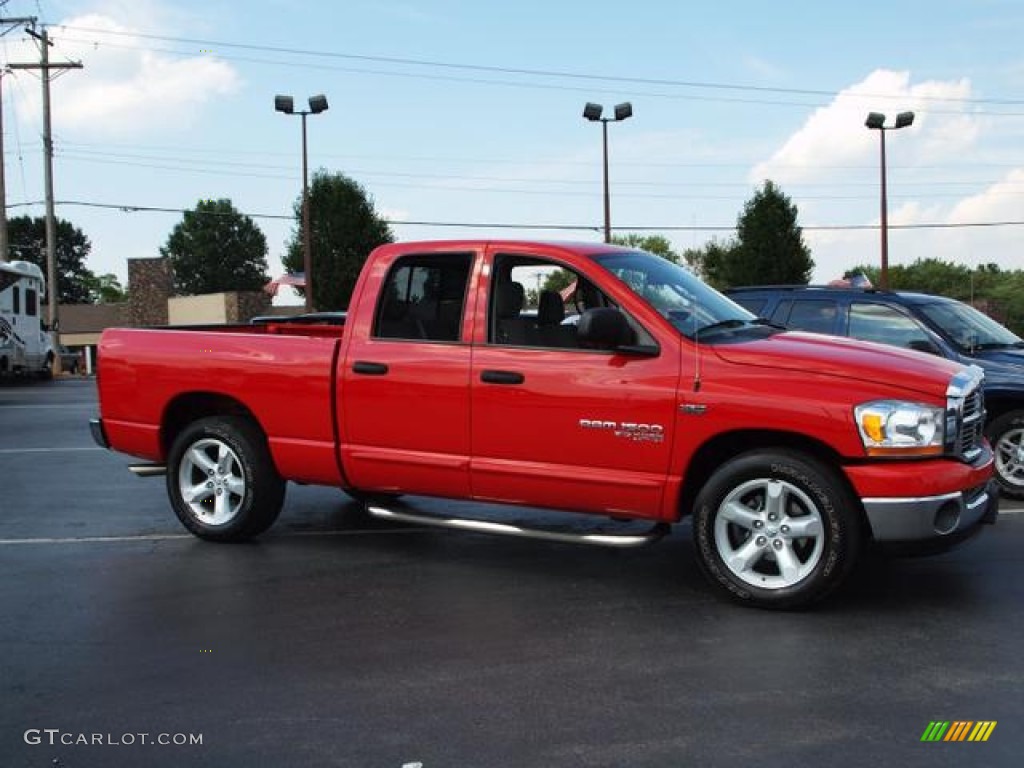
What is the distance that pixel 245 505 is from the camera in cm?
688

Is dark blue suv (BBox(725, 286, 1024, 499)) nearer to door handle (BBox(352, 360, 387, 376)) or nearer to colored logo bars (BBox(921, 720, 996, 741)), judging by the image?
door handle (BBox(352, 360, 387, 376))

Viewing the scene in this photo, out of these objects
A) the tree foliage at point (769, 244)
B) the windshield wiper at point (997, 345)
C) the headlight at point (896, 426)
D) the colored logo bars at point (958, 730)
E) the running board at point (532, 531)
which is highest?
the tree foliage at point (769, 244)

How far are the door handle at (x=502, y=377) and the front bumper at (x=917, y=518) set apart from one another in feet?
6.13

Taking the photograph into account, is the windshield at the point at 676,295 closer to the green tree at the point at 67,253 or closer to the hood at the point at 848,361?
the hood at the point at 848,361

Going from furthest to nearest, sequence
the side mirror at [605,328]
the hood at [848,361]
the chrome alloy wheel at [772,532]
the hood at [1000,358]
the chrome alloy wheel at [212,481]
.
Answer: the hood at [1000,358] → the chrome alloy wheel at [212,481] → the side mirror at [605,328] → the chrome alloy wheel at [772,532] → the hood at [848,361]

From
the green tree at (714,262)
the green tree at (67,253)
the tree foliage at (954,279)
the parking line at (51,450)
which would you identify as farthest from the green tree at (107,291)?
the parking line at (51,450)

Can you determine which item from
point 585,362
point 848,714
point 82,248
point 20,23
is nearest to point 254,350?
point 585,362

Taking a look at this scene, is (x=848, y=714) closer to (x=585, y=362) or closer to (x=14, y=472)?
(x=585, y=362)

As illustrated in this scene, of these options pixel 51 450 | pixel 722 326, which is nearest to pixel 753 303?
pixel 722 326

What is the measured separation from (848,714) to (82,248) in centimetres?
11885

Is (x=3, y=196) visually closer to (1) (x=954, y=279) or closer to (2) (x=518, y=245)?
(2) (x=518, y=245)

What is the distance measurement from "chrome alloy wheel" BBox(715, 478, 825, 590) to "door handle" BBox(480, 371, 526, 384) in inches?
50.3

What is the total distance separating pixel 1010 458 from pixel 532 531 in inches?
177

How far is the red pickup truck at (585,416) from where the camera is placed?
5086mm
